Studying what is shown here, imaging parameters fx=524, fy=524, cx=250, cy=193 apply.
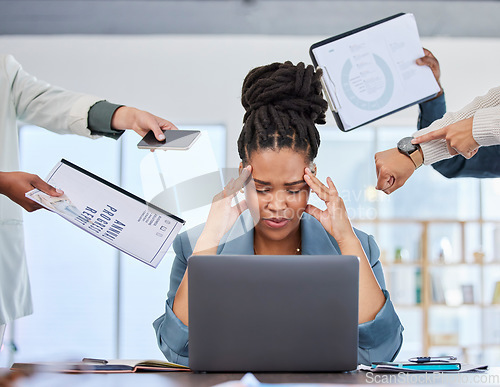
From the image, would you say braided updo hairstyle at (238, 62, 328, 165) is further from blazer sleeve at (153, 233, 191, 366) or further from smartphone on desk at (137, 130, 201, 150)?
blazer sleeve at (153, 233, 191, 366)

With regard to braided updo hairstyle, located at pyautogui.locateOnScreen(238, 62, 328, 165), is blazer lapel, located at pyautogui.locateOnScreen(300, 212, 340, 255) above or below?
below

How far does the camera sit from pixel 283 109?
1.53 metres

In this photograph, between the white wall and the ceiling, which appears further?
the white wall

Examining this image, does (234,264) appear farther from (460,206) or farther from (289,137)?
(460,206)

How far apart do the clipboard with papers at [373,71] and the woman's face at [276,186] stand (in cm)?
21

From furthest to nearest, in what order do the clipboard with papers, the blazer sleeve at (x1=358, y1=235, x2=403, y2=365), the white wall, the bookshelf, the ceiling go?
1. the white wall
2. the bookshelf
3. the ceiling
4. the clipboard with papers
5. the blazer sleeve at (x1=358, y1=235, x2=403, y2=365)

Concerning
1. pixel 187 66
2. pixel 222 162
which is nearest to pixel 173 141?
pixel 222 162

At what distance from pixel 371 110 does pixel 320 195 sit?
336mm

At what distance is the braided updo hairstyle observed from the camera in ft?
4.95

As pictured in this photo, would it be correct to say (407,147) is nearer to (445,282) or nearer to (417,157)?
(417,157)

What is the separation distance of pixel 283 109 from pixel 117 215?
1.87 feet

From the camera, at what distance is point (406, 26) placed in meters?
1.55

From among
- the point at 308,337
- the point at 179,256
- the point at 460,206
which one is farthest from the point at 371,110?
the point at 460,206

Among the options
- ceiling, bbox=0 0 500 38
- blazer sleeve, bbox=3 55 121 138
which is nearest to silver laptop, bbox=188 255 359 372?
blazer sleeve, bbox=3 55 121 138
